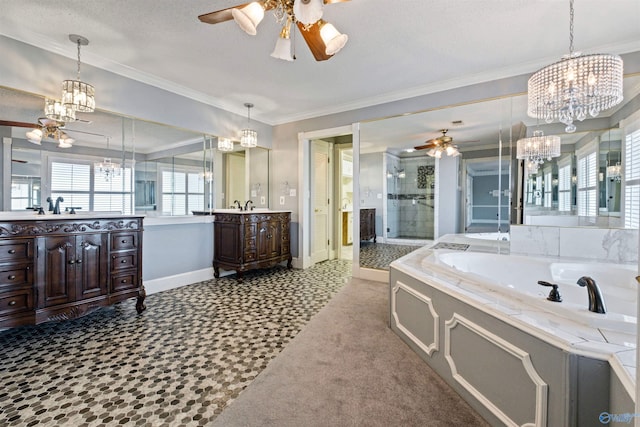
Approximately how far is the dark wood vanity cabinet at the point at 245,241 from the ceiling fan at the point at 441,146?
94.2 inches

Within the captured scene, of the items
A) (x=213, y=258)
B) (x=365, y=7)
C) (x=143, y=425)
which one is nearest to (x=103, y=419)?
(x=143, y=425)

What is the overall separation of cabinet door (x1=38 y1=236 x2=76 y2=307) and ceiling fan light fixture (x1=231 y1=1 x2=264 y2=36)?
87.7 inches

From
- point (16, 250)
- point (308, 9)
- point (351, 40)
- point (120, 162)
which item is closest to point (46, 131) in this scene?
point (120, 162)

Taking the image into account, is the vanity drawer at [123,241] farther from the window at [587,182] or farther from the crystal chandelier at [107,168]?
the window at [587,182]

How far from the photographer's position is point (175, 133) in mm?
3588

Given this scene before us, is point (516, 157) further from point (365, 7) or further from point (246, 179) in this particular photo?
point (246, 179)

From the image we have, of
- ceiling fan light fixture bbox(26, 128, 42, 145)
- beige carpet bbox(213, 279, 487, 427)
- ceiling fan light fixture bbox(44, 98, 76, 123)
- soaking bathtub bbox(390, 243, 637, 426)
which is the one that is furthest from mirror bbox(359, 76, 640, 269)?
ceiling fan light fixture bbox(26, 128, 42, 145)

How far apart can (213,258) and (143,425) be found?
282 cm

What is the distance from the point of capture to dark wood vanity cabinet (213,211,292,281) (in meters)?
3.82

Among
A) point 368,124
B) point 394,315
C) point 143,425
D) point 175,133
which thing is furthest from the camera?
point 368,124

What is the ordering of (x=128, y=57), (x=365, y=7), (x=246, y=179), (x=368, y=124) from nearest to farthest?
1. (x=365, y=7)
2. (x=128, y=57)
3. (x=368, y=124)
4. (x=246, y=179)

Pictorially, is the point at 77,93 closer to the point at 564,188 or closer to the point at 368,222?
the point at 368,222

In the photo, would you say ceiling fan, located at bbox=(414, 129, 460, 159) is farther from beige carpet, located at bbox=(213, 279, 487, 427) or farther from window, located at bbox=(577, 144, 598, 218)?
beige carpet, located at bbox=(213, 279, 487, 427)

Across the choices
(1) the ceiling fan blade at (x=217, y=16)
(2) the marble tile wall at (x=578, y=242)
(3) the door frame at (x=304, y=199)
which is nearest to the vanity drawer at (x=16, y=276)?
(1) the ceiling fan blade at (x=217, y=16)
